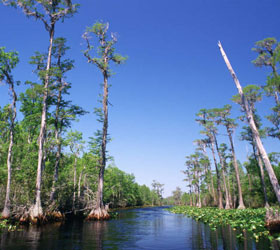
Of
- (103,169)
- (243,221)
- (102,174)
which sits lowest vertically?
(243,221)

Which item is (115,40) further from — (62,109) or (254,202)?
(254,202)

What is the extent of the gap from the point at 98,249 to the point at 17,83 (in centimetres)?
1857

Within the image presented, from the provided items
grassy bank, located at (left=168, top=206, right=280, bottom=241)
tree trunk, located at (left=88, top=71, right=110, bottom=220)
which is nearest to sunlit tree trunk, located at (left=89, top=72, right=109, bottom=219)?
tree trunk, located at (left=88, top=71, right=110, bottom=220)

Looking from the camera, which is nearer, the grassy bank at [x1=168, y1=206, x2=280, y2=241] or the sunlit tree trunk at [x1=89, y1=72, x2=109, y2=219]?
the grassy bank at [x1=168, y1=206, x2=280, y2=241]

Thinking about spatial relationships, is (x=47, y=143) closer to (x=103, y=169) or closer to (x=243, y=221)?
(x=103, y=169)

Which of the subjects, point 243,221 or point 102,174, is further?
point 102,174

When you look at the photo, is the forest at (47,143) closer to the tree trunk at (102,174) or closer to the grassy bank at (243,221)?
the tree trunk at (102,174)

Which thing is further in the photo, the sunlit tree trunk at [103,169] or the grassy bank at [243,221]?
the sunlit tree trunk at [103,169]

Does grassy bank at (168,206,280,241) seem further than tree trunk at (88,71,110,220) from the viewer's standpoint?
No

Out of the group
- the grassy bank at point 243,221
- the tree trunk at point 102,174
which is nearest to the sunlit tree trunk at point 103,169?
the tree trunk at point 102,174

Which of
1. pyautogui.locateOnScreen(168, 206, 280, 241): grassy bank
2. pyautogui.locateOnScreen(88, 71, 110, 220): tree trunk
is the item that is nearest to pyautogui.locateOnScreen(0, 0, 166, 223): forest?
pyautogui.locateOnScreen(88, 71, 110, 220): tree trunk

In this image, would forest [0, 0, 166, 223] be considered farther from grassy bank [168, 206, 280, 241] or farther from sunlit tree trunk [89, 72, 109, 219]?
grassy bank [168, 206, 280, 241]

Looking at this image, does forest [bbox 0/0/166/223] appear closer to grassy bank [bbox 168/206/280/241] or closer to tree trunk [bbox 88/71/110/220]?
tree trunk [bbox 88/71/110/220]

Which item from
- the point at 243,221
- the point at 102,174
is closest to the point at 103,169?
the point at 102,174
